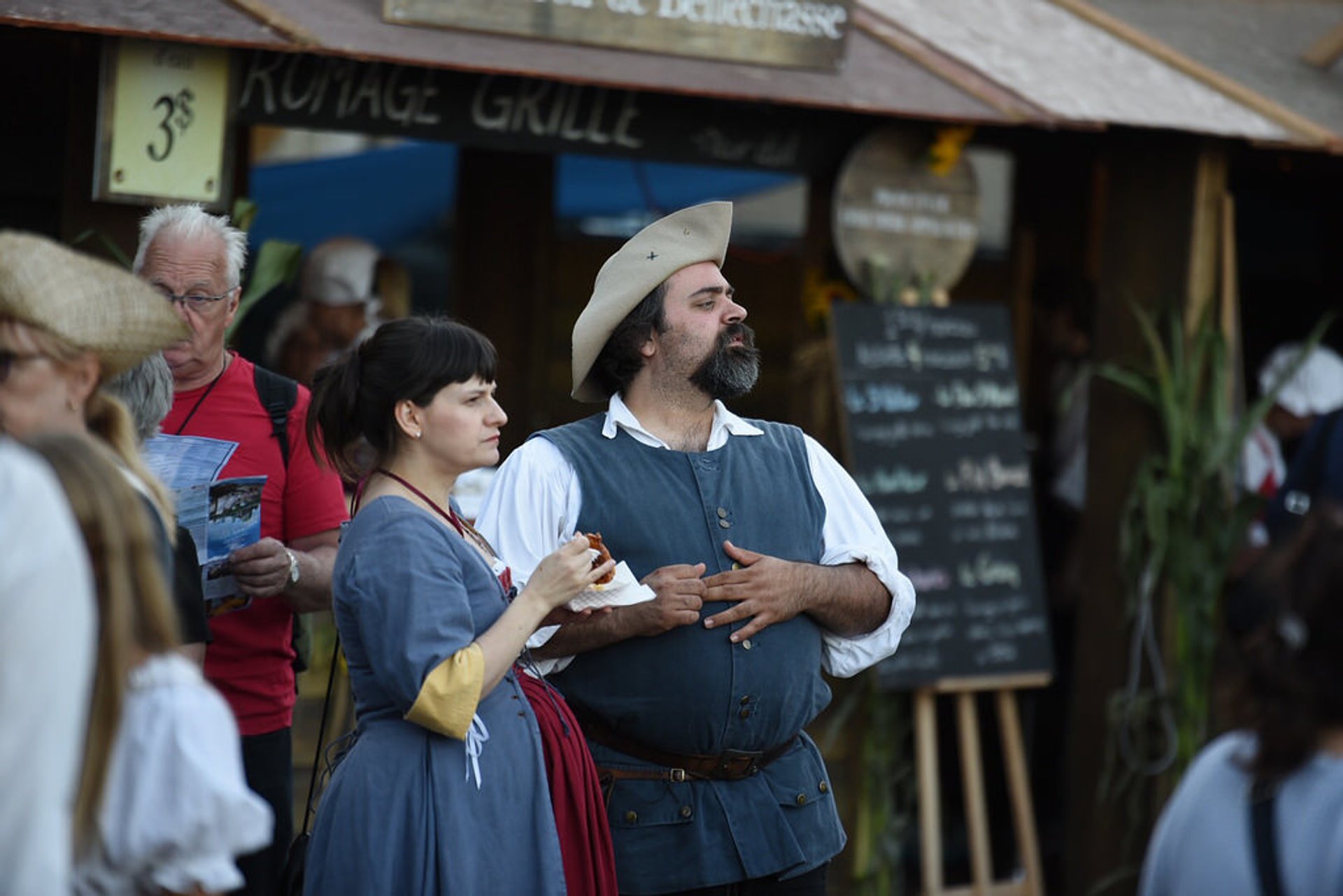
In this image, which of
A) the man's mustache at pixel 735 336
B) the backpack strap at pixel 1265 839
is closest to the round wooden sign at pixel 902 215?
the man's mustache at pixel 735 336

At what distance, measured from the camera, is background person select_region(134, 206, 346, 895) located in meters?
3.47

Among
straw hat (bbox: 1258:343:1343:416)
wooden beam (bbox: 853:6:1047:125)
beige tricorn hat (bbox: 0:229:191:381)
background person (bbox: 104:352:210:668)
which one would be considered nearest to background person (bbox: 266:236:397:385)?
wooden beam (bbox: 853:6:1047:125)

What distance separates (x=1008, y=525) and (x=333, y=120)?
245cm

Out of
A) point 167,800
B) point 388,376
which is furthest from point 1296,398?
point 167,800

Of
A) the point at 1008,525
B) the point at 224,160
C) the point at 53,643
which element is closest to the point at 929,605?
the point at 1008,525

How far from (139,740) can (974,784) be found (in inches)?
148

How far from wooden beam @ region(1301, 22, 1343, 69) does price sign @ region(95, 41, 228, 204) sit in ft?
13.0

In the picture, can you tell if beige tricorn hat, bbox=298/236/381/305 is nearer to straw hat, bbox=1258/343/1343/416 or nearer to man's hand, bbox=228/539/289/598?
man's hand, bbox=228/539/289/598

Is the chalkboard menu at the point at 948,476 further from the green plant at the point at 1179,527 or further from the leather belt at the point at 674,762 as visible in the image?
the leather belt at the point at 674,762

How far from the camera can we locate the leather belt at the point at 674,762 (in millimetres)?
3227

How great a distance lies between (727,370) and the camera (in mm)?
3424

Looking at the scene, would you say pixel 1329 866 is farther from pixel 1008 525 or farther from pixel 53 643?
pixel 1008 525

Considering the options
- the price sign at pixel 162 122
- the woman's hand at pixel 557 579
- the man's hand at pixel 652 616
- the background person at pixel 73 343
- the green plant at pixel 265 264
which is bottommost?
the man's hand at pixel 652 616

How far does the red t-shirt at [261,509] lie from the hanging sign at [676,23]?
3.88ft
